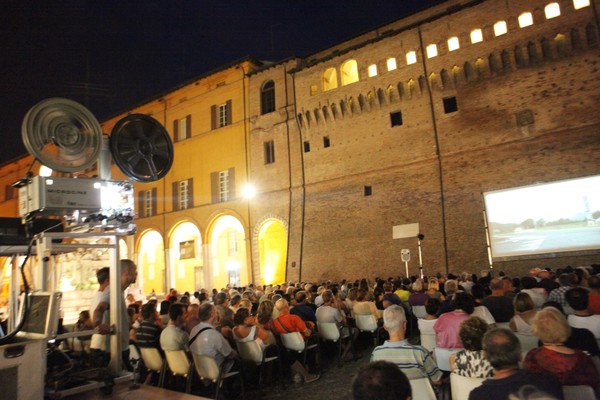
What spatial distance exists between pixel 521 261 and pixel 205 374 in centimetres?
1374

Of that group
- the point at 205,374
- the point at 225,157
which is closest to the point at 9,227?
the point at 205,374

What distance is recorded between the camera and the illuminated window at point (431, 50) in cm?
1812

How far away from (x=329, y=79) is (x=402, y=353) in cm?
1980

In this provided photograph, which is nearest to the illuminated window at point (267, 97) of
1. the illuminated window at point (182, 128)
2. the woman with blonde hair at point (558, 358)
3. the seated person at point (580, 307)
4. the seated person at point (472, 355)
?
the illuminated window at point (182, 128)

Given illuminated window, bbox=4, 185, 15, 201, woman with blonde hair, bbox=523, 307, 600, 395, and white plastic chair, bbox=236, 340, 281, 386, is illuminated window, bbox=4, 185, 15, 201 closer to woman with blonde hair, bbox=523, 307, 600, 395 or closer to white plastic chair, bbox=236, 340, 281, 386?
white plastic chair, bbox=236, 340, 281, 386

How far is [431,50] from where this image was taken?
18.2 m

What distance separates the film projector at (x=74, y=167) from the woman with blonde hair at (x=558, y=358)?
12.5ft

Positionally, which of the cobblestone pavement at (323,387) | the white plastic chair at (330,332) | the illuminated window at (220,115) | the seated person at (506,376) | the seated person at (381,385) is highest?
the illuminated window at (220,115)

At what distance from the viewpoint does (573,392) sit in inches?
115

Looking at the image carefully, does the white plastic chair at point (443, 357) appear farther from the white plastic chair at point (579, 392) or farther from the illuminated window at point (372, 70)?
the illuminated window at point (372, 70)

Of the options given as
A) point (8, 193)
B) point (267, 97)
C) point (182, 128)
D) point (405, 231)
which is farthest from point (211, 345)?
point (8, 193)

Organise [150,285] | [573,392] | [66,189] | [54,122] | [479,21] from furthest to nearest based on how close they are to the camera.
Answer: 1. [150,285]
2. [479,21]
3. [54,122]
4. [66,189]
5. [573,392]

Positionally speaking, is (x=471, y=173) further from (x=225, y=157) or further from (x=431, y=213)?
(x=225, y=157)

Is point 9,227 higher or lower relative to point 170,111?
lower
